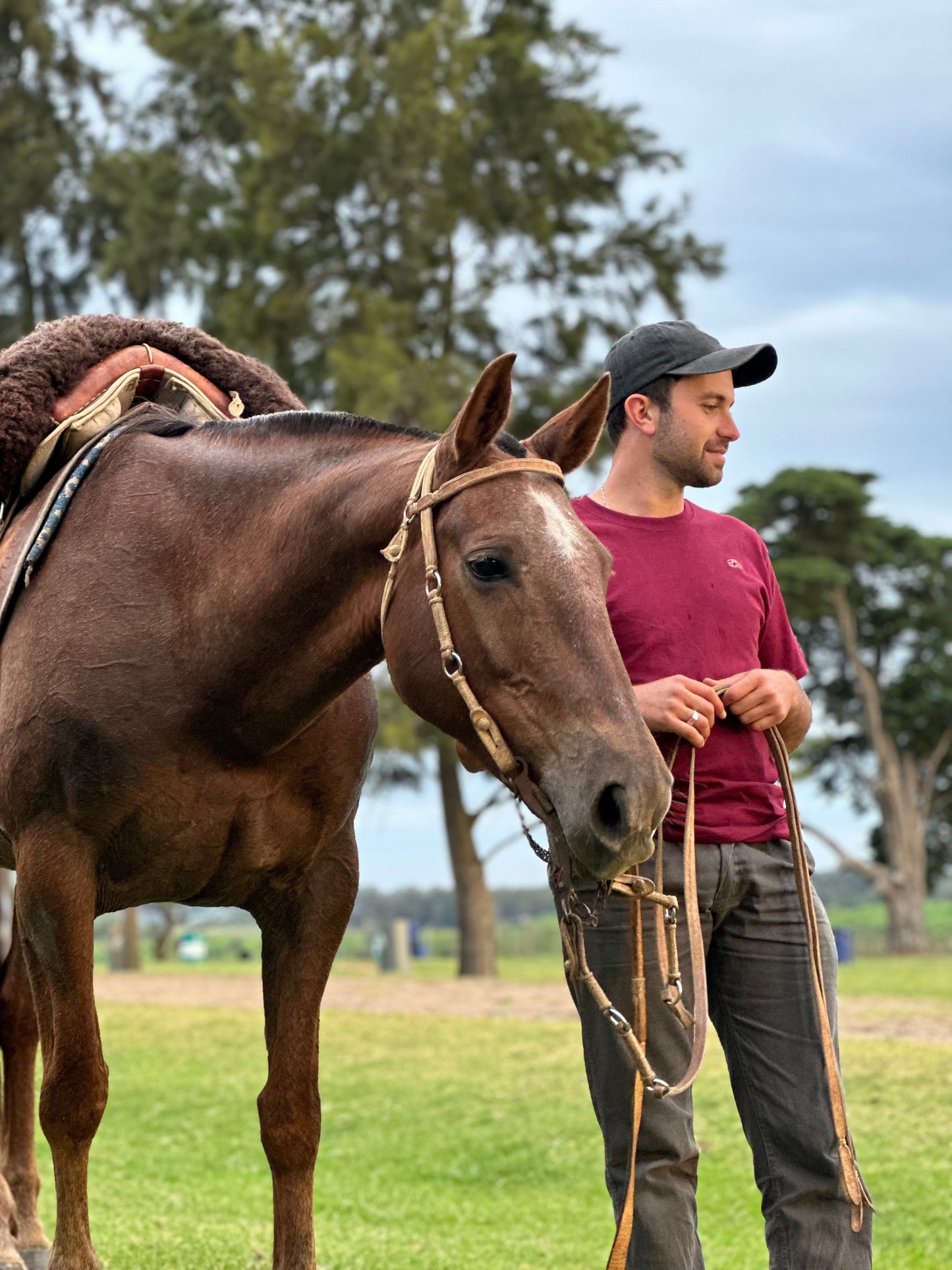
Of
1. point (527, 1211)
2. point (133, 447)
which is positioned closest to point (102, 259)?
point (527, 1211)

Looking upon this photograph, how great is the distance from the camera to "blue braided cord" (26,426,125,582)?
3482 mm

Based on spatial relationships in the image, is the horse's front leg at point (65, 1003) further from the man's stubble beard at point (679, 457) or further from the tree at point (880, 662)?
the tree at point (880, 662)

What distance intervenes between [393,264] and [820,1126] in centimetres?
1968

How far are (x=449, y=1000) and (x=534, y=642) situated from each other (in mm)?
14973

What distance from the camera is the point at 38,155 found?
22.7 m

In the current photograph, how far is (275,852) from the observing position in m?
3.36

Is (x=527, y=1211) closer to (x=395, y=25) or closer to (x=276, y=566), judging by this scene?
(x=276, y=566)

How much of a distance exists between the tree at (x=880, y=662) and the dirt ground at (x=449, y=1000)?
15120 mm

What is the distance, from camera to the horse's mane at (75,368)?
3.79 m

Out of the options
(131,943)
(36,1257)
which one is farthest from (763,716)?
(131,943)

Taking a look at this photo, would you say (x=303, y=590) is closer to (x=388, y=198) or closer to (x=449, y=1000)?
(x=449, y=1000)

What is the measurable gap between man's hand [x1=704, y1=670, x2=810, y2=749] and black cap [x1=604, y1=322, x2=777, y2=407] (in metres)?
0.69

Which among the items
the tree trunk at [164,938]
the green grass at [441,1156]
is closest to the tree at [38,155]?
the green grass at [441,1156]

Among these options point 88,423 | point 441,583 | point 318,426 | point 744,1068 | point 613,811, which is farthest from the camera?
point 88,423
